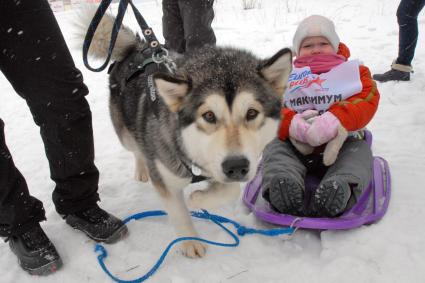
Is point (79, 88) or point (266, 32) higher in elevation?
point (79, 88)

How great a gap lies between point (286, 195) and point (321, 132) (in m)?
0.53

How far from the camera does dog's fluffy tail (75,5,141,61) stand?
113 inches

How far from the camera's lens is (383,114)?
3885 mm

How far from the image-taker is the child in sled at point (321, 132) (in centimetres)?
230

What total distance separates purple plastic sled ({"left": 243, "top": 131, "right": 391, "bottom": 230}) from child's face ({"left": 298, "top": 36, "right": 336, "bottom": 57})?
2.39 feet

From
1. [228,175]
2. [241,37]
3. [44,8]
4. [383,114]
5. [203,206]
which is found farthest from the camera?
[241,37]

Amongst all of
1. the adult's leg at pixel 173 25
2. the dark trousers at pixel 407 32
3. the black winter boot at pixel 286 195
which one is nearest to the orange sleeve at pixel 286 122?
the black winter boot at pixel 286 195

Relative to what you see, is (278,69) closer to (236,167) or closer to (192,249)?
(236,167)

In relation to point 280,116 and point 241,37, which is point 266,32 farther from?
point 280,116

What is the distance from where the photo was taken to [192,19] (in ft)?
11.0

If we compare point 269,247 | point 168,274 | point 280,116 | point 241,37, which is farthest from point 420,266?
point 241,37

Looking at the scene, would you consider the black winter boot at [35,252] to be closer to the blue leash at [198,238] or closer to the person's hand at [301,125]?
the blue leash at [198,238]

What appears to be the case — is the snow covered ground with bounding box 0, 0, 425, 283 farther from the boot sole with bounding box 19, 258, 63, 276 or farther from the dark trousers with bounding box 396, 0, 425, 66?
the dark trousers with bounding box 396, 0, 425, 66

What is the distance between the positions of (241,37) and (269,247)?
5843 millimetres
